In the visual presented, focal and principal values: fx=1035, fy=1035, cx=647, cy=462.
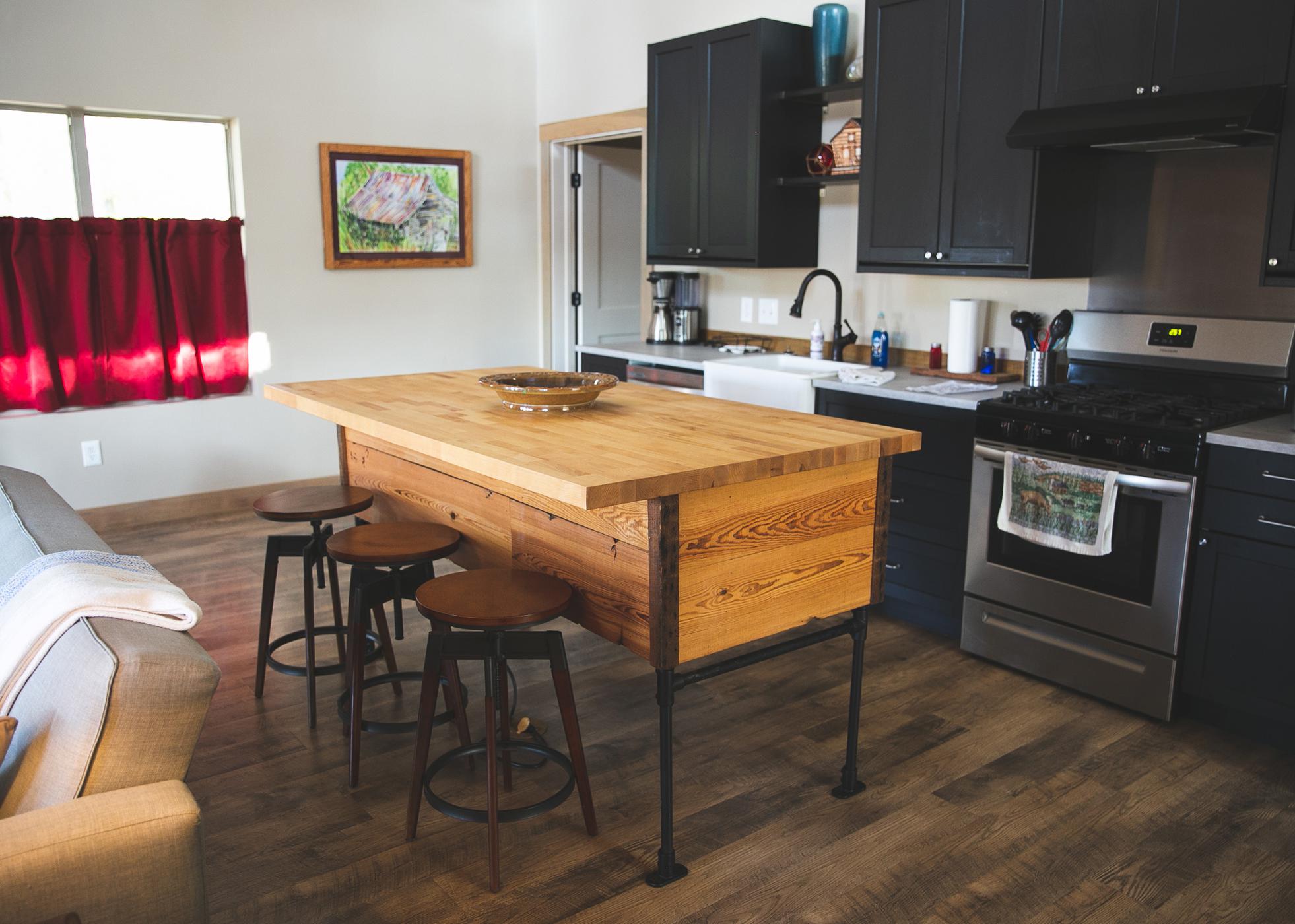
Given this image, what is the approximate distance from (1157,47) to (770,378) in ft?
5.81

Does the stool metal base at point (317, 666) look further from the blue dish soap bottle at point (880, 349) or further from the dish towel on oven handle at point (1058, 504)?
the blue dish soap bottle at point (880, 349)

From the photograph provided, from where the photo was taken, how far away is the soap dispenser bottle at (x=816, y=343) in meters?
4.71

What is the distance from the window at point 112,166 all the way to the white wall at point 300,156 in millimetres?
142

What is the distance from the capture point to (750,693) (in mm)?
3322

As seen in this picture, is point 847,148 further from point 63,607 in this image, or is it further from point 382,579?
point 63,607

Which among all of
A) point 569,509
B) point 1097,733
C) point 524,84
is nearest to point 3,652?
point 569,509

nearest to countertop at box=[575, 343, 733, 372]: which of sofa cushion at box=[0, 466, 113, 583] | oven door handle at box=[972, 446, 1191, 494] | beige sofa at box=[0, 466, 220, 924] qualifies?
oven door handle at box=[972, 446, 1191, 494]

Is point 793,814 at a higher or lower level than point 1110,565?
lower

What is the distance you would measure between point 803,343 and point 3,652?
12.9ft

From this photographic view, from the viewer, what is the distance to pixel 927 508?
377 cm

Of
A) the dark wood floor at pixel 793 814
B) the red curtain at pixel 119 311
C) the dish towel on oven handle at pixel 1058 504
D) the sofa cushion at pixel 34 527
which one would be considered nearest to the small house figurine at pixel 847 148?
the dish towel on oven handle at pixel 1058 504

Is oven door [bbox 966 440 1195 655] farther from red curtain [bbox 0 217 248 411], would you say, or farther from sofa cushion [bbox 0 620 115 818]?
Result: red curtain [bbox 0 217 248 411]

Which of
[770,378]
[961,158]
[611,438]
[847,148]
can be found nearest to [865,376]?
[770,378]

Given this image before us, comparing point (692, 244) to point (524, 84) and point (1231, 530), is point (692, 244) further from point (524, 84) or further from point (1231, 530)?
point (1231, 530)
